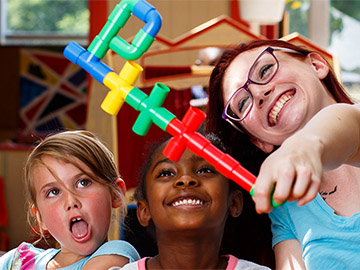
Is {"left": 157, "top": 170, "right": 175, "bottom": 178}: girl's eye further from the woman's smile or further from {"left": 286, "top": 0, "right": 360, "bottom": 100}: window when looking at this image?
{"left": 286, "top": 0, "right": 360, "bottom": 100}: window

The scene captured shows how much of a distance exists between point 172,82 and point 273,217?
1.22m

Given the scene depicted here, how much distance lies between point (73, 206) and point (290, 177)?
457mm

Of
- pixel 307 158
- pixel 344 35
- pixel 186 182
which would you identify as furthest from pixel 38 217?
pixel 344 35

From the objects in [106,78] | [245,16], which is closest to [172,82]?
[245,16]

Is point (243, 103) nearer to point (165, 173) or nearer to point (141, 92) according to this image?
point (165, 173)

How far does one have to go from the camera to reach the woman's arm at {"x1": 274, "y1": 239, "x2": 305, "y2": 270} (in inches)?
34.5

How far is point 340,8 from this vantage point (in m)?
4.07

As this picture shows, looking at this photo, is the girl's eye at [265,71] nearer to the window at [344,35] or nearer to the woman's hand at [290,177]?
the woman's hand at [290,177]

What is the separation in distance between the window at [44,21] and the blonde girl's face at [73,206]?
4129mm

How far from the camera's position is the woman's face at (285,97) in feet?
2.78

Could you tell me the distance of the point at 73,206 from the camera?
2.90 feet

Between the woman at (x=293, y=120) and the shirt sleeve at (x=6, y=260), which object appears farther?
the shirt sleeve at (x=6, y=260)

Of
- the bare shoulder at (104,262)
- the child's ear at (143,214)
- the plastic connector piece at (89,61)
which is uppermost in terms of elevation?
the plastic connector piece at (89,61)

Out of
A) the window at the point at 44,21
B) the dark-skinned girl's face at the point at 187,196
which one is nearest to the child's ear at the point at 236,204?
the dark-skinned girl's face at the point at 187,196
